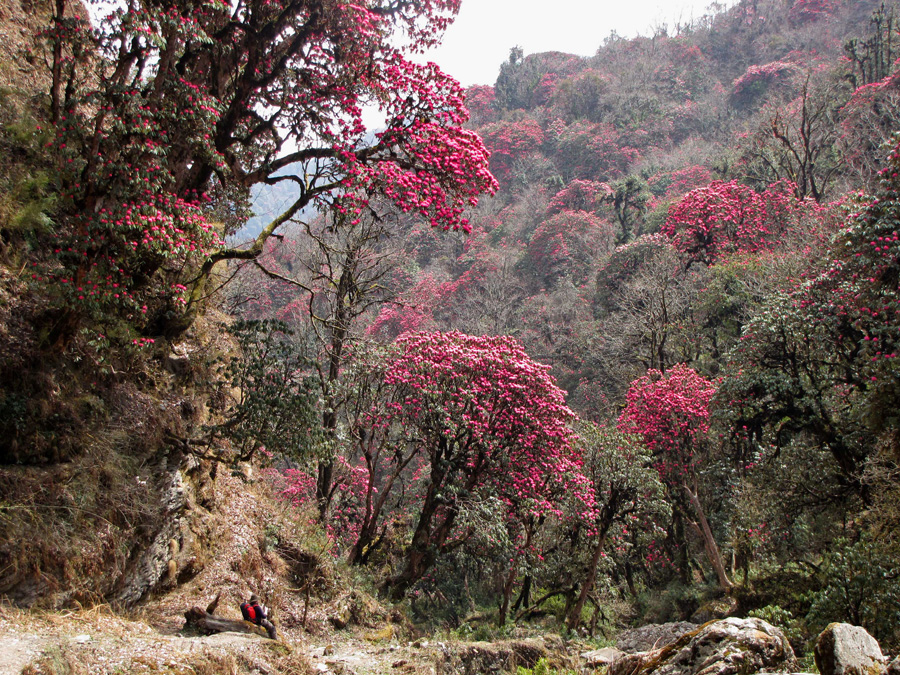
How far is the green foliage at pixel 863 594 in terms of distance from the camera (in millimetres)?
6547

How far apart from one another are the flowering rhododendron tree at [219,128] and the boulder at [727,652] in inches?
204

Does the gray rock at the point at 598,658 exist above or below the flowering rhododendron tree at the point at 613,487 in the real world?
below

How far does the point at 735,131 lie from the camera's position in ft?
144

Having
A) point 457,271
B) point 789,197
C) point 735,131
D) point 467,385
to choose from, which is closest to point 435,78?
point 467,385

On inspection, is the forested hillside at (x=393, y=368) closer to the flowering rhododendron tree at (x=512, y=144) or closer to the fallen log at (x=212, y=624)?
the fallen log at (x=212, y=624)

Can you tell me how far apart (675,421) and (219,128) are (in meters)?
12.6

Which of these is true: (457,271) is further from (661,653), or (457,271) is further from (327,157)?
(661,653)

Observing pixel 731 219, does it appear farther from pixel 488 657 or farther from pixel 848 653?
pixel 848 653

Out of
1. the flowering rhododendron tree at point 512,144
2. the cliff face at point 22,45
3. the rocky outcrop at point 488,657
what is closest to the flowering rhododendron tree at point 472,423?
the rocky outcrop at point 488,657

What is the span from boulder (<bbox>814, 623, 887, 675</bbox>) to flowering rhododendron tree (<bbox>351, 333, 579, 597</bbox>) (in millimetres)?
7378

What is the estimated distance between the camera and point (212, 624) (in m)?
6.26

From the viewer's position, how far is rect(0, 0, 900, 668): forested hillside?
618cm

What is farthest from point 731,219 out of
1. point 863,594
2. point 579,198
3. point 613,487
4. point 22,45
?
point 22,45

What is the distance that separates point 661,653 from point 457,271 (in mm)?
39206
